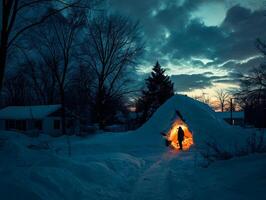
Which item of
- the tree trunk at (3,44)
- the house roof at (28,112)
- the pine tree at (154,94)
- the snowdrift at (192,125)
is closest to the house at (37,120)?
the house roof at (28,112)

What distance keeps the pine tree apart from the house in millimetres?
11007

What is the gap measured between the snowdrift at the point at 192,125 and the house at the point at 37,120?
21.4m

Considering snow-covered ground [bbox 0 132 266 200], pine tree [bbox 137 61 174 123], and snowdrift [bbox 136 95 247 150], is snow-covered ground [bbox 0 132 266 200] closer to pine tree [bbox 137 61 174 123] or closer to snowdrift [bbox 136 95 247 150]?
snowdrift [bbox 136 95 247 150]

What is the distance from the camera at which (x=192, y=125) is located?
933 inches

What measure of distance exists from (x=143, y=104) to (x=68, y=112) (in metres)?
11.9

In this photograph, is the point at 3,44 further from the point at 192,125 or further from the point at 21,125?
the point at 21,125

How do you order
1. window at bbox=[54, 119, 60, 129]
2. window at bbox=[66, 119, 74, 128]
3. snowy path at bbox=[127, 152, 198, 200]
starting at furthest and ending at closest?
window at bbox=[66, 119, 74, 128], window at bbox=[54, 119, 60, 129], snowy path at bbox=[127, 152, 198, 200]

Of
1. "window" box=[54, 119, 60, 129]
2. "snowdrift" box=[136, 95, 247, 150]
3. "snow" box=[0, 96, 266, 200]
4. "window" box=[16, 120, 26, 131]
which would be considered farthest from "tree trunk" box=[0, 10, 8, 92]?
"window" box=[16, 120, 26, 131]

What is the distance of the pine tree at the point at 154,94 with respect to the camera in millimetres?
49062

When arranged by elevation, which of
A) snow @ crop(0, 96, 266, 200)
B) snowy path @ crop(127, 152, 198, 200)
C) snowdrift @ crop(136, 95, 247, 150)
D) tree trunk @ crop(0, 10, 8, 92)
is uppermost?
tree trunk @ crop(0, 10, 8, 92)

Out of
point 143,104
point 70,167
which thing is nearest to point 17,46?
point 70,167

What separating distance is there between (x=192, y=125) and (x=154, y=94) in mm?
25835

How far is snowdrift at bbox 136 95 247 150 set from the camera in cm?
2223

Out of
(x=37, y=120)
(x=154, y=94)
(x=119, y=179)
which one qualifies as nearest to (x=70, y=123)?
(x=37, y=120)
